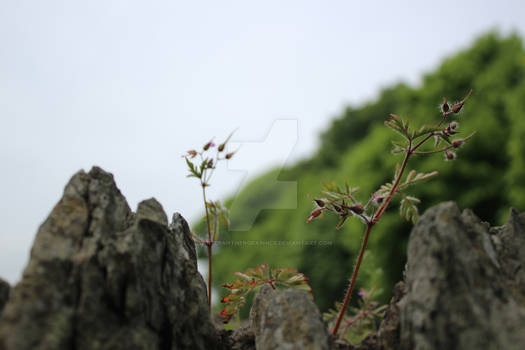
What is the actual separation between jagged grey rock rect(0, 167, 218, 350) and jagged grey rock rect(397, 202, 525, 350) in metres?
1.17

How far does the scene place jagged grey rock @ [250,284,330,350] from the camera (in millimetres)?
1962

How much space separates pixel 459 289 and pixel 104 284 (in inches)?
66.4

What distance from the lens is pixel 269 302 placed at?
221 cm

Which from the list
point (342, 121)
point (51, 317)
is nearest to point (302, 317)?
point (51, 317)

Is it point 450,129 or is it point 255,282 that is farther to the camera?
point 255,282

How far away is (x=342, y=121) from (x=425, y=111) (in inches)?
496

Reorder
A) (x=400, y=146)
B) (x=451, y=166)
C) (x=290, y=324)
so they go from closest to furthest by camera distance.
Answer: (x=290, y=324) < (x=400, y=146) < (x=451, y=166)

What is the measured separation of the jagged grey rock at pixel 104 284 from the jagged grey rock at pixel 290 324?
0.33 m

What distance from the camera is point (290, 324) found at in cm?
204

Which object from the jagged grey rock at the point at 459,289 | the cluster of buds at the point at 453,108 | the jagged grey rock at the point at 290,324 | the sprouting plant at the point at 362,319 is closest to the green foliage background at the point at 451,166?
the sprouting plant at the point at 362,319

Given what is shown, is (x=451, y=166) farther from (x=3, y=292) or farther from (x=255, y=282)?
(x=3, y=292)

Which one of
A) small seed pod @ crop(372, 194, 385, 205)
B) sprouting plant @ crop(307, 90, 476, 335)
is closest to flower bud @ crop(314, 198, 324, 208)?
sprouting plant @ crop(307, 90, 476, 335)

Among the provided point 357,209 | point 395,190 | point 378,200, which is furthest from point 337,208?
point 395,190

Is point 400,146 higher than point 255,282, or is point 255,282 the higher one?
point 400,146
